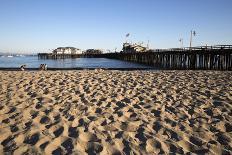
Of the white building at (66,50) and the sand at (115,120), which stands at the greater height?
the white building at (66,50)

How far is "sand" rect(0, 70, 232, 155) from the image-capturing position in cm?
407

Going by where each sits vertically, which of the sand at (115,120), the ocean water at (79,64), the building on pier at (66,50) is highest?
the building on pier at (66,50)

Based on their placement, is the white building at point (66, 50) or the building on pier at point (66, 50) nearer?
the building on pier at point (66, 50)

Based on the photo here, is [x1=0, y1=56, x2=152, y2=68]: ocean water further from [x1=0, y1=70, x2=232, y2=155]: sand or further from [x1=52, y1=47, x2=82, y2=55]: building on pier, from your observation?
[x1=52, y1=47, x2=82, y2=55]: building on pier

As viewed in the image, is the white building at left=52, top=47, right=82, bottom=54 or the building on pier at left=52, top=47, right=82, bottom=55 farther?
the white building at left=52, top=47, right=82, bottom=54

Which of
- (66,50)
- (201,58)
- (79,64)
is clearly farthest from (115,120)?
(66,50)

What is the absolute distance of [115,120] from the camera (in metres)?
5.26

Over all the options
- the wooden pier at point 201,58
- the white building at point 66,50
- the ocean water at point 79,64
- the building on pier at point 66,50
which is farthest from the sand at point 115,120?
the white building at point 66,50

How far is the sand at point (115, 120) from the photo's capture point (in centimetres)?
407

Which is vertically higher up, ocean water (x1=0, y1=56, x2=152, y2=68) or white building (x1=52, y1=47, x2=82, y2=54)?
white building (x1=52, y1=47, x2=82, y2=54)

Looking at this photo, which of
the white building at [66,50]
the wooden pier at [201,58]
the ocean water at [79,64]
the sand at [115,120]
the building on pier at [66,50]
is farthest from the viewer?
the white building at [66,50]

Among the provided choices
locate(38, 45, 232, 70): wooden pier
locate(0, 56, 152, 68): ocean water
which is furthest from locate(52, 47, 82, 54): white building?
locate(38, 45, 232, 70): wooden pier

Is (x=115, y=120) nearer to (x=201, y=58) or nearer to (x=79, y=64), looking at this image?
(x=201, y=58)

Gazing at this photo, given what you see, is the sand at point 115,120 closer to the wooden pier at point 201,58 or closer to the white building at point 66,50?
the wooden pier at point 201,58
